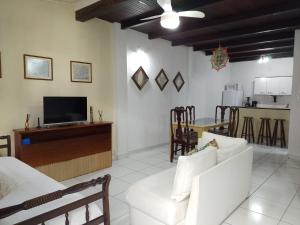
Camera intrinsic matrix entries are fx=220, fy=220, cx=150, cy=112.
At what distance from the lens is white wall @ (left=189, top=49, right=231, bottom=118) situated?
22.2ft

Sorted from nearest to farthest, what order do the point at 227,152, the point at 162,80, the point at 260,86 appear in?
1. the point at 227,152
2. the point at 162,80
3. the point at 260,86

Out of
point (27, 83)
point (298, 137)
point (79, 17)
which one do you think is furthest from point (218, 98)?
point (27, 83)

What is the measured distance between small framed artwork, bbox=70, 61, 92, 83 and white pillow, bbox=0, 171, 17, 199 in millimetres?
2170

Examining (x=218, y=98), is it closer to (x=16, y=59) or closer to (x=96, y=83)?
(x=96, y=83)

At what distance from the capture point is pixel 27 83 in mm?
3338

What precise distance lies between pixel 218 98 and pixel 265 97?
70.7 inches

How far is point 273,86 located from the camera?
7.91 meters

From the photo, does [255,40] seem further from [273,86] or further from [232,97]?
[273,86]

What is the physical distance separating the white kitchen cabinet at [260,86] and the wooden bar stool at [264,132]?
Result: 2554 mm

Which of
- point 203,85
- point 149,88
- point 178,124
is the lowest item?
point 178,124

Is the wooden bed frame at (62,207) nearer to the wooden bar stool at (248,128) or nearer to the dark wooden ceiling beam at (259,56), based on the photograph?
the wooden bar stool at (248,128)

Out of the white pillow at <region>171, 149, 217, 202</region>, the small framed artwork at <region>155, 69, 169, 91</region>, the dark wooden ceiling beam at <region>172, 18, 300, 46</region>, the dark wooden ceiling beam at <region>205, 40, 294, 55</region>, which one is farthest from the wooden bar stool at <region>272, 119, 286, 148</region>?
the white pillow at <region>171, 149, 217, 202</region>

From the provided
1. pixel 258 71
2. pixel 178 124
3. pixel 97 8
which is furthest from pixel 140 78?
pixel 258 71

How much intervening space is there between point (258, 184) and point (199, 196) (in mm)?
2035
